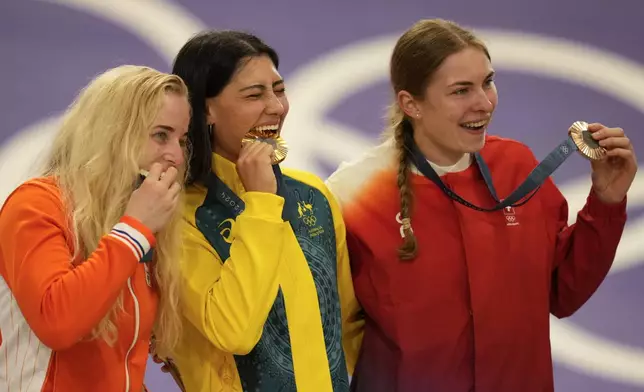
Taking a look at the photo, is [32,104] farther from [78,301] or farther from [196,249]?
[78,301]

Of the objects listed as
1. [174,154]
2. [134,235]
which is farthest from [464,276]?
[134,235]

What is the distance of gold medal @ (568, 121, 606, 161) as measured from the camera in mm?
2820

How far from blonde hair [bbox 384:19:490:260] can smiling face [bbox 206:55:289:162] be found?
17.7 inches

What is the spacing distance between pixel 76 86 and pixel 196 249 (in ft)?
6.24

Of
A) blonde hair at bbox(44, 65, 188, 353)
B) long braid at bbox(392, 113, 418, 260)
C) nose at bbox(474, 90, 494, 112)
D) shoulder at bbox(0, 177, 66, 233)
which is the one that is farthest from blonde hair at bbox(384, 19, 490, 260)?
shoulder at bbox(0, 177, 66, 233)

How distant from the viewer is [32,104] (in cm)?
420

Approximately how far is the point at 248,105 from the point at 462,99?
649mm

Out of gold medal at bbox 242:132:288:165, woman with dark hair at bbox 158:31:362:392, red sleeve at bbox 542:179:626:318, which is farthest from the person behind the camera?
red sleeve at bbox 542:179:626:318

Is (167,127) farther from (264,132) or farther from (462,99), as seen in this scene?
(462,99)

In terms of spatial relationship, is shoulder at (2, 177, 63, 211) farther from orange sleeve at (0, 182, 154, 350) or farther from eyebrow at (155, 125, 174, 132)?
eyebrow at (155, 125, 174, 132)

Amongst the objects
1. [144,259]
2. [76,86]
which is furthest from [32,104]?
[144,259]

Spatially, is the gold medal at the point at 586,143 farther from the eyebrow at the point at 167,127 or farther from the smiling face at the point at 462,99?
the eyebrow at the point at 167,127

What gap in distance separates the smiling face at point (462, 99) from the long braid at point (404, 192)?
134mm

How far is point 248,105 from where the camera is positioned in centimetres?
268
